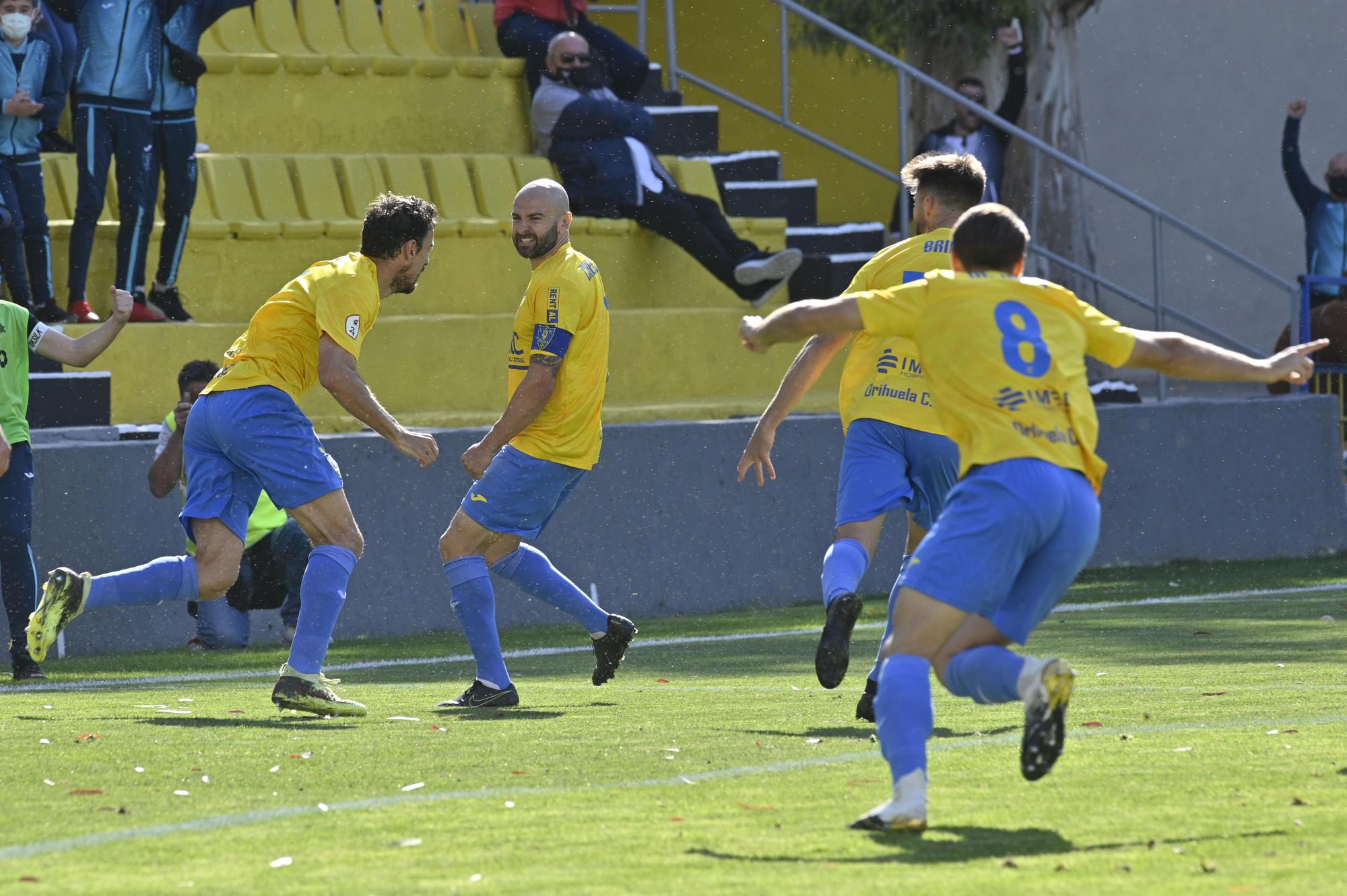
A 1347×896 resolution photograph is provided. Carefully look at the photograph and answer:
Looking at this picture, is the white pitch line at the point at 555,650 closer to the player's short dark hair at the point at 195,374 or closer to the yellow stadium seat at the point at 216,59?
the player's short dark hair at the point at 195,374

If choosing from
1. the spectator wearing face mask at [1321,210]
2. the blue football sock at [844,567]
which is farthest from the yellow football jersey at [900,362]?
the spectator wearing face mask at [1321,210]

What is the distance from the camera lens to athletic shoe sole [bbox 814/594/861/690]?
771cm

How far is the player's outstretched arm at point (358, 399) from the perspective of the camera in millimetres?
8219

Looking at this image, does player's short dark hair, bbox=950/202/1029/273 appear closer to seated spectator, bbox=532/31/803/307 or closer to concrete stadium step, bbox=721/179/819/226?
seated spectator, bbox=532/31/803/307

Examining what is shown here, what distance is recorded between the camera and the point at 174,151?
47.2ft

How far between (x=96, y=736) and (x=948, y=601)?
3338 millimetres

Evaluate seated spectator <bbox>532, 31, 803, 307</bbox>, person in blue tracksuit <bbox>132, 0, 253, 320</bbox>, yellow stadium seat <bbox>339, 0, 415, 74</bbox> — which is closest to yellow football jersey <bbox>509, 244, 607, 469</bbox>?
person in blue tracksuit <bbox>132, 0, 253, 320</bbox>

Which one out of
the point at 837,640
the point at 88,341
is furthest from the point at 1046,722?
the point at 88,341

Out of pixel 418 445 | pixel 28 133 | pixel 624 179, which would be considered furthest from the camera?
pixel 624 179

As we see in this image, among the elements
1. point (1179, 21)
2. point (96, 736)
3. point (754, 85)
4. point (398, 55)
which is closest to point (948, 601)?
point (96, 736)

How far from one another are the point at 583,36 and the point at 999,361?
39.8 feet

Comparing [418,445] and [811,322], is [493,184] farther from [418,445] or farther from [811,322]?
[811,322]

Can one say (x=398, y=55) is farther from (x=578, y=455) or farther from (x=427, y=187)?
(x=578, y=455)

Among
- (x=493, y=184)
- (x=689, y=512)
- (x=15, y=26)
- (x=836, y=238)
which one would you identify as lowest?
(x=689, y=512)
